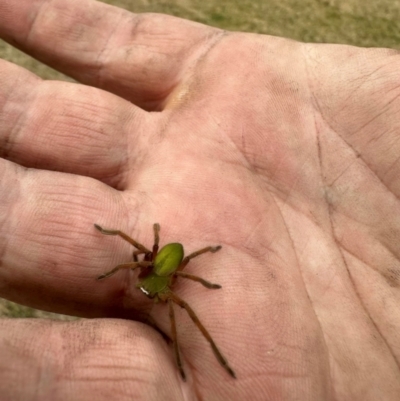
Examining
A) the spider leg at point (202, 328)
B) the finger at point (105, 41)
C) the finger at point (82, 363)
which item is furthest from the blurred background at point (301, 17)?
the finger at point (82, 363)

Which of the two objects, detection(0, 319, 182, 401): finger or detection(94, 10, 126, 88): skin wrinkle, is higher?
detection(94, 10, 126, 88): skin wrinkle

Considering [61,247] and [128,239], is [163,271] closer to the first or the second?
[128,239]

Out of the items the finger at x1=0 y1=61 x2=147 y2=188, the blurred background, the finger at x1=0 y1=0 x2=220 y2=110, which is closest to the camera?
the finger at x1=0 y1=61 x2=147 y2=188

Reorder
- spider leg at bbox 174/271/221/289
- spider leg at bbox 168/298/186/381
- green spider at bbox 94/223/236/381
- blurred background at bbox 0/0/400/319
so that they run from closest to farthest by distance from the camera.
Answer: spider leg at bbox 168/298/186/381
green spider at bbox 94/223/236/381
spider leg at bbox 174/271/221/289
blurred background at bbox 0/0/400/319

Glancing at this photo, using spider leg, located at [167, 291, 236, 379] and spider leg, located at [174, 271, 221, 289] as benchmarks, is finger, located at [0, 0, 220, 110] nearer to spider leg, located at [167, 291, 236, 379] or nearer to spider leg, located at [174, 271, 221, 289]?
spider leg, located at [174, 271, 221, 289]

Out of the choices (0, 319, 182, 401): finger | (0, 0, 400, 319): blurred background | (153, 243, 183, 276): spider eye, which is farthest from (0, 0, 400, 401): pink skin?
(0, 0, 400, 319): blurred background

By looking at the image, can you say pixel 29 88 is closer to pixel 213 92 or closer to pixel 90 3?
pixel 90 3

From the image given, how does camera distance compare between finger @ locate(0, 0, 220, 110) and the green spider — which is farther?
finger @ locate(0, 0, 220, 110)
